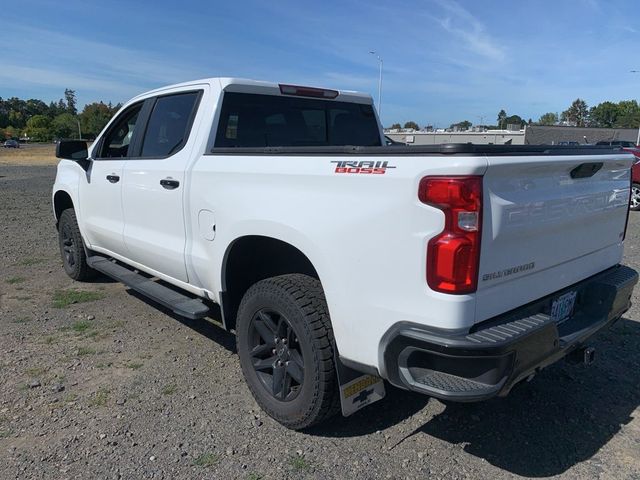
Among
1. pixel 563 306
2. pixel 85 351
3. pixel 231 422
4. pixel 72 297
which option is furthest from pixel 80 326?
pixel 563 306

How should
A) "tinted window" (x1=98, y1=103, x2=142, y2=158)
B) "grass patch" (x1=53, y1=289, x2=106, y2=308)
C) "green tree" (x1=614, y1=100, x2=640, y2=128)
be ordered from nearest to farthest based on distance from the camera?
1. "tinted window" (x1=98, y1=103, x2=142, y2=158)
2. "grass patch" (x1=53, y1=289, x2=106, y2=308)
3. "green tree" (x1=614, y1=100, x2=640, y2=128)

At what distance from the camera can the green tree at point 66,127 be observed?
11419 centimetres

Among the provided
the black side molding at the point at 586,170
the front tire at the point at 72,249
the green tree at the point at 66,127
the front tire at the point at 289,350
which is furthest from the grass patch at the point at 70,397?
the green tree at the point at 66,127

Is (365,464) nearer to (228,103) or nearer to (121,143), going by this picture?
(228,103)

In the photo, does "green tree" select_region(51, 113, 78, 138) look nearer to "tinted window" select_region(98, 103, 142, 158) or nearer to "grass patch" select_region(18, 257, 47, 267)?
"grass patch" select_region(18, 257, 47, 267)

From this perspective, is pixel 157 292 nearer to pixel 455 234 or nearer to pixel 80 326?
pixel 80 326

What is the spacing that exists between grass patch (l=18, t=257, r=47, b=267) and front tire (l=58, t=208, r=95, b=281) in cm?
98

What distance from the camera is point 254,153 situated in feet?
10.4

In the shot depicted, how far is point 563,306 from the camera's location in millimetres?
2881

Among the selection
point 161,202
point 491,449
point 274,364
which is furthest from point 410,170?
point 161,202

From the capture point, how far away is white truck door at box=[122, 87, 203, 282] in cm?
377

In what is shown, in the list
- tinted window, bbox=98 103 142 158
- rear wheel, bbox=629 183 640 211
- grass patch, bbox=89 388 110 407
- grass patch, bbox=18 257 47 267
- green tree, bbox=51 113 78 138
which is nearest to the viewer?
grass patch, bbox=89 388 110 407

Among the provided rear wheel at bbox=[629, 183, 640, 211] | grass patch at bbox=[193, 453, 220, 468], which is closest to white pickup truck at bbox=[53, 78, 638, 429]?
grass patch at bbox=[193, 453, 220, 468]

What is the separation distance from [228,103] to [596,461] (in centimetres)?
322
